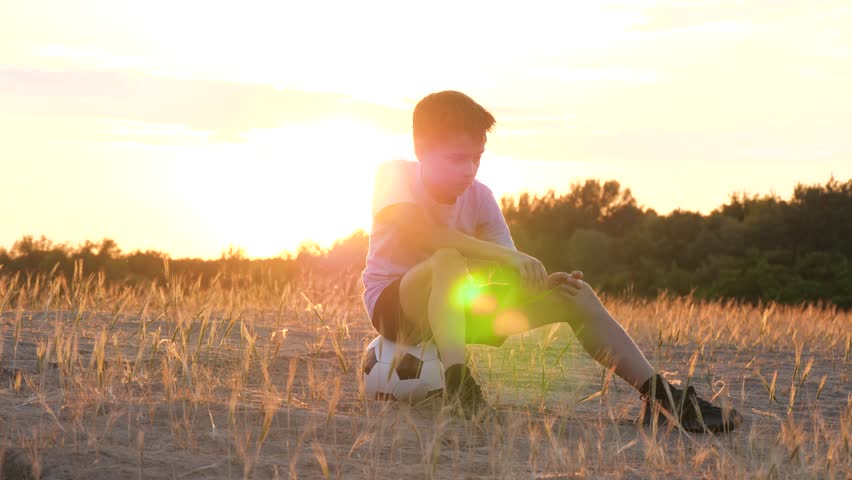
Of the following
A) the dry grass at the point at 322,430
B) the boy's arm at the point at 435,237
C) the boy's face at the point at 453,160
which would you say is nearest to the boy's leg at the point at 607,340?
the dry grass at the point at 322,430

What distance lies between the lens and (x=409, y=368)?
167 inches

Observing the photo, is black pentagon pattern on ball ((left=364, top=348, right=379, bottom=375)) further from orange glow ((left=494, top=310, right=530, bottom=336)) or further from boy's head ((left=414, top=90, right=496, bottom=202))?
boy's head ((left=414, top=90, right=496, bottom=202))

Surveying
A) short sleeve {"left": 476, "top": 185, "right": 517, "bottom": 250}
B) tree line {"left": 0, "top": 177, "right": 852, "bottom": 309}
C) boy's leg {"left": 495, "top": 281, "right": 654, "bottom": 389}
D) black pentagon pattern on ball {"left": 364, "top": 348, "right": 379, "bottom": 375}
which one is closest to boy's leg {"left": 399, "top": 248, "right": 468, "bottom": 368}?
boy's leg {"left": 495, "top": 281, "right": 654, "bottom": 389}

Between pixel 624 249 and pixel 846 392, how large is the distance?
23416mm

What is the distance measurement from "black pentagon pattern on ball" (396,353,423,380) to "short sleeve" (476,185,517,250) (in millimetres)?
773

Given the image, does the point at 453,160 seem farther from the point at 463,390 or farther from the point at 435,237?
the point at 463,390

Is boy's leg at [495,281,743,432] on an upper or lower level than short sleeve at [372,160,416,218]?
lower

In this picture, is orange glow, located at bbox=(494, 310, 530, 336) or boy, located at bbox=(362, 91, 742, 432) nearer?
boy, located at bbox=(362, 91, 742, 432)

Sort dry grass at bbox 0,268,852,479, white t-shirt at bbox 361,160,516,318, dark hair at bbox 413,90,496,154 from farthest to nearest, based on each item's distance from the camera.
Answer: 1. white t-shirt at bbox 361,160,516,318
2. dark hair at bbox 413,90,496,154
3. dry grass at bbox 0,268,852,479

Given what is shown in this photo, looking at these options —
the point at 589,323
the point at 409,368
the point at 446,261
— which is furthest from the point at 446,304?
the point at 589,323

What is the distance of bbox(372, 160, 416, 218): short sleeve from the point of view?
423cm

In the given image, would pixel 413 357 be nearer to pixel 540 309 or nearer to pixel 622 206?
pixel 540 309

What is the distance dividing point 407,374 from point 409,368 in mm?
31

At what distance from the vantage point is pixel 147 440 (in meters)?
3.25
